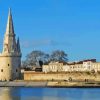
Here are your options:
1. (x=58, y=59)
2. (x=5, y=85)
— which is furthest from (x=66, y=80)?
(x=58, y=59)

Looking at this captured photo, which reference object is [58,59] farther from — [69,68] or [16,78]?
[16,78]

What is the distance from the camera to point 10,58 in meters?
84.9

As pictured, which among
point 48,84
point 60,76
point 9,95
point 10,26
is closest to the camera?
point 9,95

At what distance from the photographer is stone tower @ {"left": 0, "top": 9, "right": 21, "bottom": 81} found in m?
84.2

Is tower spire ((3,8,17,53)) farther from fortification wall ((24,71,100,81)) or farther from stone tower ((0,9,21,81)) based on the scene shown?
fortification wall ((24,71,100,81))

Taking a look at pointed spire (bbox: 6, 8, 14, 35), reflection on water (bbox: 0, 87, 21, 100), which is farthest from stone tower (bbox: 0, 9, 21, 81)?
reflection on water (bbox: 0, 87, 21, 100)

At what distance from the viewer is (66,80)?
8212cm

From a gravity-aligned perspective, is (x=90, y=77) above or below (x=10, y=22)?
below

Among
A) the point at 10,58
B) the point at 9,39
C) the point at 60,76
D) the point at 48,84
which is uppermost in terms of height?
the point at 9,39

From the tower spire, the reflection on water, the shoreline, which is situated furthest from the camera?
the tower spire

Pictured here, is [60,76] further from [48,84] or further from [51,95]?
[51,95]

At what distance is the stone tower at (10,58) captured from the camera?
84188mm

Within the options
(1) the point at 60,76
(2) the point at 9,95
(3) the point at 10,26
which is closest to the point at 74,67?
(1) the point at 60,76

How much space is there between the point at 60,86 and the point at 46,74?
9.78 metres
